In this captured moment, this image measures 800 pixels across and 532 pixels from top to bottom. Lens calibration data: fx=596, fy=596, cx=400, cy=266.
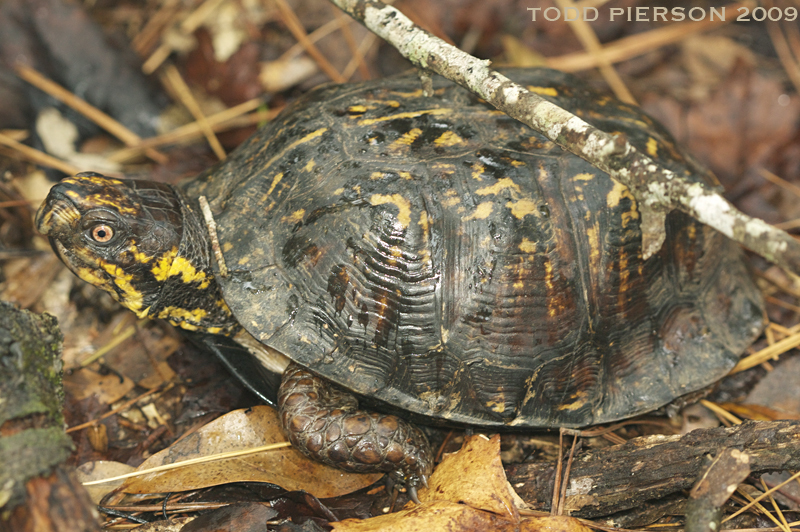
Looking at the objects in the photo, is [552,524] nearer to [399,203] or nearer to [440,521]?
[440,521]

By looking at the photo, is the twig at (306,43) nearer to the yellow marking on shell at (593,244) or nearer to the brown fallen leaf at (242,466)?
the yellow marking on shell at (593,244)

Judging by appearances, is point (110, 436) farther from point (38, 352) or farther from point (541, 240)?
point (541, 240)

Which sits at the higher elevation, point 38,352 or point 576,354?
point 38,352

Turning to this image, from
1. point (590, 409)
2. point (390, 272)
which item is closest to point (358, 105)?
point (390, 272)

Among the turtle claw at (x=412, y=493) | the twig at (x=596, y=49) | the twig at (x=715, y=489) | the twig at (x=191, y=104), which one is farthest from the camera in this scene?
the twig at (x=596, y=49)

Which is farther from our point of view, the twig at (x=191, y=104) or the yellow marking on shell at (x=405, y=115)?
the twig at (x=191, y=104)

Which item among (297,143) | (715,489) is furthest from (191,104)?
(715,489)

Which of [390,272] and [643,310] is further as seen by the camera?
[643,310]

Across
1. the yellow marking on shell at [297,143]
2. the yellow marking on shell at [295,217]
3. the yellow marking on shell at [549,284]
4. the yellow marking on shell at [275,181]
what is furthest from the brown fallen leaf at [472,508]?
the yellow marking on shell at [297,143]
